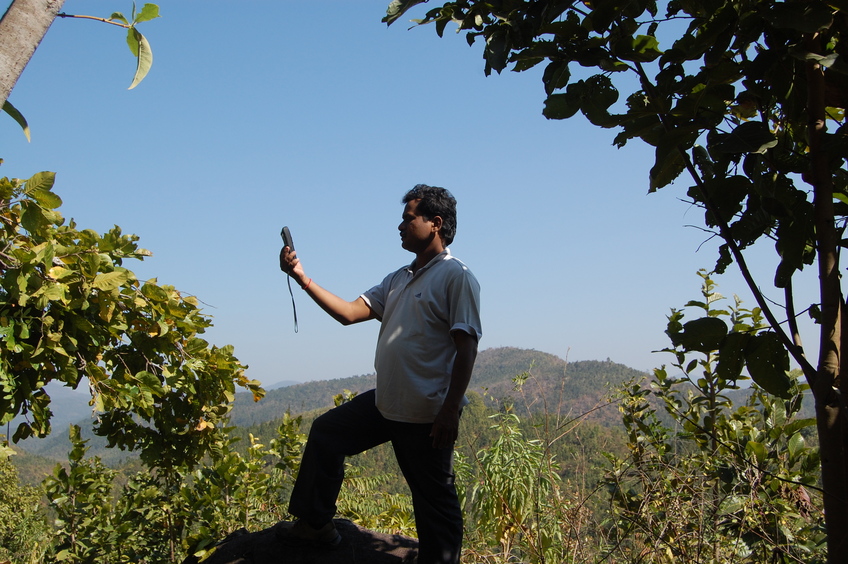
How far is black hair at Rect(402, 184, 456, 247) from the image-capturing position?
306 centimetres

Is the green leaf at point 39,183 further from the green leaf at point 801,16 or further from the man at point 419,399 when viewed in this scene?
the green leaf at point 801,16

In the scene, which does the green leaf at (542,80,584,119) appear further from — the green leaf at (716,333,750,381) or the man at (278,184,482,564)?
the man at (278,184,482,564)

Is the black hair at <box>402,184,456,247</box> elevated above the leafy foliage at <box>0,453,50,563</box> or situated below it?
above

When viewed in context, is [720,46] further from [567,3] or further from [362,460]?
[362,460]

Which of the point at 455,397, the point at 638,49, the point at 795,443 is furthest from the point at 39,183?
the point at 795,443

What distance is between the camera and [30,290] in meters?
2.29

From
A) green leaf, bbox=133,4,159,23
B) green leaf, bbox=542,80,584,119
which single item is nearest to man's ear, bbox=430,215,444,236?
green leaf, bbox=542,80,584,119

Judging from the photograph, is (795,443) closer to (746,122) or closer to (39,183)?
(746,122)

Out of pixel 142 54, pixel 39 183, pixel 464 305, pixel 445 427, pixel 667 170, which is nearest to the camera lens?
pixel 142 54

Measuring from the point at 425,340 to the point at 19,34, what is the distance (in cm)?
Result: 199

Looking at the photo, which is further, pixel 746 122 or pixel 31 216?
pixel 31 216

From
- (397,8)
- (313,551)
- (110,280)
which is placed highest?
(397,8)

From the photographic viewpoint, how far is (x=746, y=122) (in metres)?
1.26

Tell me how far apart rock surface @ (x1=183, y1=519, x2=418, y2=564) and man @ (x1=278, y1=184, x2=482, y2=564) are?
6cm
